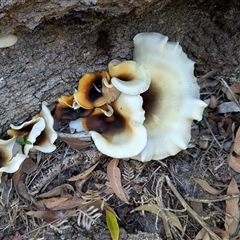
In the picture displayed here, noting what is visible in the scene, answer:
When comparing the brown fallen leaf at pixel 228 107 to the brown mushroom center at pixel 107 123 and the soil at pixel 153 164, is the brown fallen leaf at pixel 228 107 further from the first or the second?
the brown mushroom center at pixel 107 123

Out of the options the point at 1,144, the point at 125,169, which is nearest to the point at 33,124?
the point at 1,144

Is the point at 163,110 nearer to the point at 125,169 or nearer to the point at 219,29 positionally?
the point at 125,169

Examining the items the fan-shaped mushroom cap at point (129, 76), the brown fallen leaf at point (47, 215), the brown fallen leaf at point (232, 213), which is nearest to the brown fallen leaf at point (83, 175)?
the brown fallen leaf at point (47, 215)

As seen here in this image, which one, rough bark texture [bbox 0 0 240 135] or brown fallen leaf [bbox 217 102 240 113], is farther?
brown fallen leaf [bbox 217 102 240 113]

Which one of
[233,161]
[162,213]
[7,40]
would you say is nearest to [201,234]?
[162,213]

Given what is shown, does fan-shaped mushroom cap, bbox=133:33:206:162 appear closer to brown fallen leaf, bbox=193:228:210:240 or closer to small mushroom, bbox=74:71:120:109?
small mushroom, bbox=74:71:120:109

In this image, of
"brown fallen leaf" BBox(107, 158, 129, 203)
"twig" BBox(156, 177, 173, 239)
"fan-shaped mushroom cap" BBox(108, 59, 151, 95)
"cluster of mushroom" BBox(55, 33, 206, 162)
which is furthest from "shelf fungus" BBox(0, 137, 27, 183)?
"twig" BBox(156, 177, 173, 239)

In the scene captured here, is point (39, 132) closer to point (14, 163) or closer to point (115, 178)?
point (14, 163)
